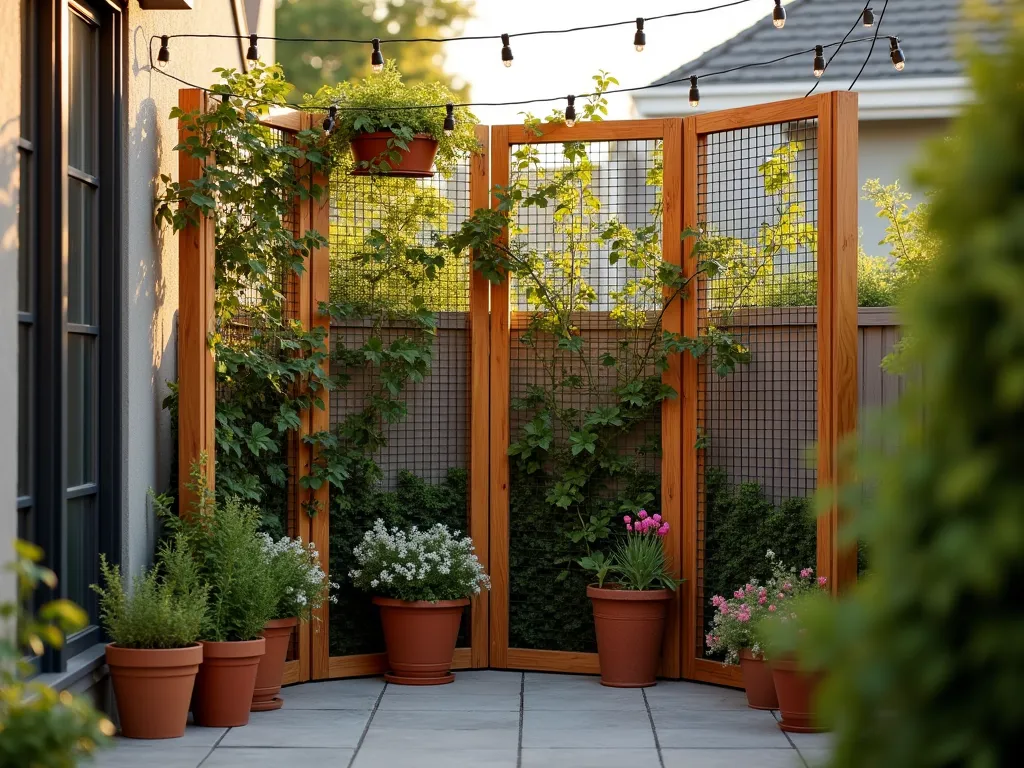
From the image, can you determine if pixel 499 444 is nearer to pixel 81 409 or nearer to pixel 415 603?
pixel 415 603

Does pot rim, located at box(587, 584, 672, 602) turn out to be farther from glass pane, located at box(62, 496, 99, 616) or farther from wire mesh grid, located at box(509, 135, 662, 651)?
glass pane, located at box(62, 496, 99, 616)

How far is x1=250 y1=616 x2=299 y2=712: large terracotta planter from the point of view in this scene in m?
5.36

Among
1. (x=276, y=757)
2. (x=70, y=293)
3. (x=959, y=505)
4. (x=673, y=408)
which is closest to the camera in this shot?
(x=959, y=505)

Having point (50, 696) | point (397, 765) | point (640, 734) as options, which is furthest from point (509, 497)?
point (50, 696)

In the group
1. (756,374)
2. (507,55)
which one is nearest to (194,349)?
(507,55)

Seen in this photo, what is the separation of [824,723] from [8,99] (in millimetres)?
3327

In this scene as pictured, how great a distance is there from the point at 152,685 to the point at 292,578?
0.90m

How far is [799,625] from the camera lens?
1.71 metres

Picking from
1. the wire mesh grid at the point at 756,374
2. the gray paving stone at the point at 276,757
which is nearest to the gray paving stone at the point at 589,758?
the gray paving stone at the point at 276,757

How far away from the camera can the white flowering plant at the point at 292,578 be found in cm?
535

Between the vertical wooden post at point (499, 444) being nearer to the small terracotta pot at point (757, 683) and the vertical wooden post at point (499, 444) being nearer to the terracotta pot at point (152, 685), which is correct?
the small terracotta pot at point (757, 683)

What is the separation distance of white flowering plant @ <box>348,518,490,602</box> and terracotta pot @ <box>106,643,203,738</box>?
134 centimetres

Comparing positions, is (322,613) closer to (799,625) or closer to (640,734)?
(640,734)

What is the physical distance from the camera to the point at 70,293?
15.7 feet
